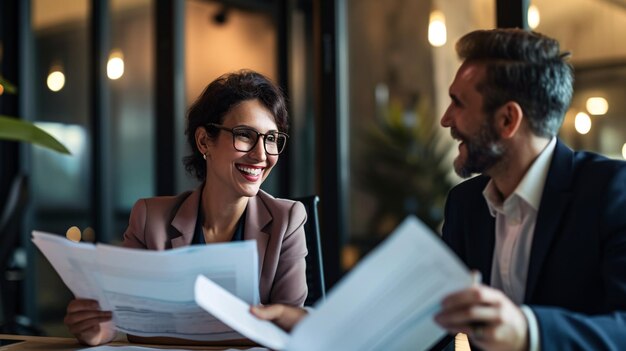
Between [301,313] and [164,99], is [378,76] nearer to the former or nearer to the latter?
[164,99]

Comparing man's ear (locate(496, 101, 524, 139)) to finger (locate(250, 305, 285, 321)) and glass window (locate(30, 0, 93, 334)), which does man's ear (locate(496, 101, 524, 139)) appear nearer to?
finger (locate(250, 305, 285, 321))

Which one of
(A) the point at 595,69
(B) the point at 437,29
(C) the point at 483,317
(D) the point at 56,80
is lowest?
(C) the point at 483,317

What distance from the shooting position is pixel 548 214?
1309mm

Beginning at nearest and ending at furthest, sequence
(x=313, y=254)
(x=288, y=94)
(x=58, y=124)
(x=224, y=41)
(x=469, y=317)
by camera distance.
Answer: (x=469, y=317) → (x=313, y=254) → (x=288, y=94) → (x=58, y=124) → (x=224, y=41)

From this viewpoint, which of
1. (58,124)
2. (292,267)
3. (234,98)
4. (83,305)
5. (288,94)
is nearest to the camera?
(83,305)

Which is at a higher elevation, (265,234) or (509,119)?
(509,119)

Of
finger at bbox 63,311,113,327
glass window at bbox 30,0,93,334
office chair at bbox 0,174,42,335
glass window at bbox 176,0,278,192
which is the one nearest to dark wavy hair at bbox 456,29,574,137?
finger at bbox 63,311,113,327

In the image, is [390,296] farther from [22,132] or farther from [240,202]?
[240,202]

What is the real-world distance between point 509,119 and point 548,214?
19cm

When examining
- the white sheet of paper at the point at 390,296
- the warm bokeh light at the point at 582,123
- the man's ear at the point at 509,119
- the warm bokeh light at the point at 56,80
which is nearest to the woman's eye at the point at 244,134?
the man's ear at the point at 509,119

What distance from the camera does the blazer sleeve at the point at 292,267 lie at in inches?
64.6

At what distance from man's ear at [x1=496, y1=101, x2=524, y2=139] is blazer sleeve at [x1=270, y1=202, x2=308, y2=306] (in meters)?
0.58

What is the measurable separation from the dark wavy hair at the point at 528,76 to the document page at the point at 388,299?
0.48 meters

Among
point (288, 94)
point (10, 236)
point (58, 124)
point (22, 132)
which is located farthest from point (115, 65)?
point (22, 132)
